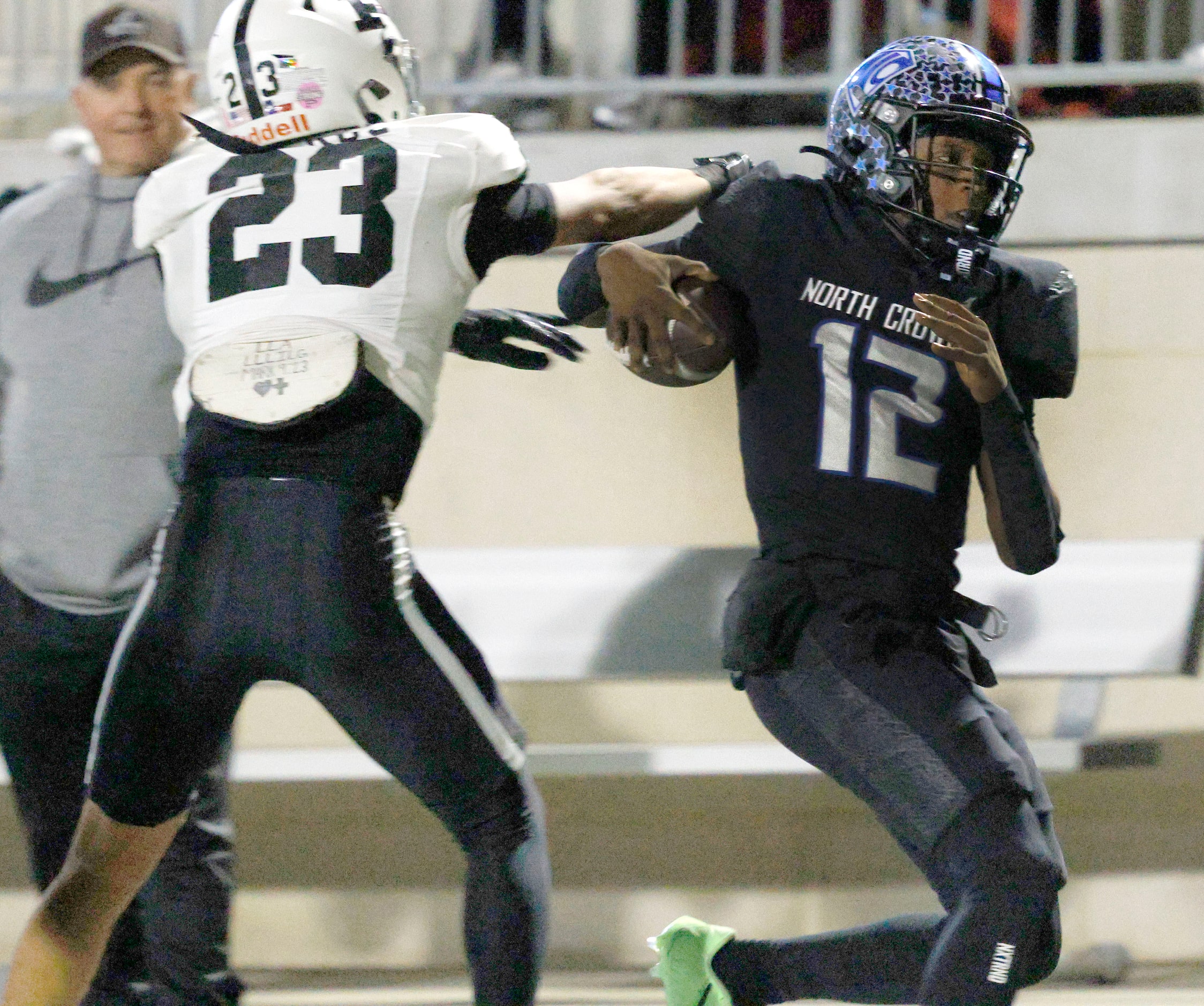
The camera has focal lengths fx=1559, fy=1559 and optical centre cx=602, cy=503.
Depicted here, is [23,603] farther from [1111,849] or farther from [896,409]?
[1111,849]

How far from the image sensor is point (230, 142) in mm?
2477

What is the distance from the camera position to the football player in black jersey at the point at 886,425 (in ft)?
7.97

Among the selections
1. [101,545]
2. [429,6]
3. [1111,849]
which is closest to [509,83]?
[429,6]

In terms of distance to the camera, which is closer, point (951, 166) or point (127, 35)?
point (951, 166)

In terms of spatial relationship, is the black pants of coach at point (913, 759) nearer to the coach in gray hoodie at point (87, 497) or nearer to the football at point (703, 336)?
the football at point (703, 336)

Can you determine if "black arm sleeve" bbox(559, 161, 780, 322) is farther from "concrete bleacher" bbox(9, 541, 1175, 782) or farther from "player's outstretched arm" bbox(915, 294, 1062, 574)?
"concrete bleacher" bbox(9, 541, 1175, 782)

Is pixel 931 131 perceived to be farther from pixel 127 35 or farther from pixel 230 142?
pixel 127 35

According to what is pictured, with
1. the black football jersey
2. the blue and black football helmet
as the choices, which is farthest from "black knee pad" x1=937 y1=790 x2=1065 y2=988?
the blue and black football helmet

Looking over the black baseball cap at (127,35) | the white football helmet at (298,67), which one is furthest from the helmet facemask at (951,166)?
the black baseball cap at (127,35)

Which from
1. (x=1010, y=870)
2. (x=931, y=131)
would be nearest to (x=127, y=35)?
(x=931, y=131)

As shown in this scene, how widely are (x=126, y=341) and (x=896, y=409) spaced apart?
5.16ft

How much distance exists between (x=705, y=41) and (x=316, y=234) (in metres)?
2.79

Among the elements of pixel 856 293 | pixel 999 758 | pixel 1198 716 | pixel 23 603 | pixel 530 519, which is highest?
pixel 856 293

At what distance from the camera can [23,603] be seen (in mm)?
3213
